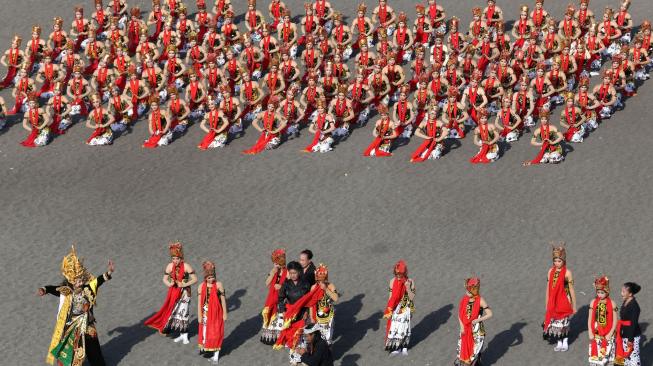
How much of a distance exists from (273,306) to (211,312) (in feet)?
3.97

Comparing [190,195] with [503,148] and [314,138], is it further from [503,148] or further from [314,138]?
[503,148]

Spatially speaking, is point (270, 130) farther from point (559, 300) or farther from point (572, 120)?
point (559, 300)

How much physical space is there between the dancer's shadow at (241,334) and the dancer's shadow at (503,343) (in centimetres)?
398

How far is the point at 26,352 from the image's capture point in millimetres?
23344

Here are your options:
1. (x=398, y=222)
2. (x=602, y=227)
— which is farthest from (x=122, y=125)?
(x=602, y=227)

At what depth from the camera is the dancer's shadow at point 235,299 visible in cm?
2478

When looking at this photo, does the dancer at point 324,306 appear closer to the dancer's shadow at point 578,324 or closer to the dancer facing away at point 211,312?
the dancer facing away at point 211,312

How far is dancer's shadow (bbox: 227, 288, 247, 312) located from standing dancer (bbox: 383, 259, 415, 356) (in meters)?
3.08

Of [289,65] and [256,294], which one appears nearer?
[256,294]

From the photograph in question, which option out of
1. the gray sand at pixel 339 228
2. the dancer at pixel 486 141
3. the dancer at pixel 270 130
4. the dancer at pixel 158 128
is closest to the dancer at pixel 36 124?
the gray sand at pixel 339 228

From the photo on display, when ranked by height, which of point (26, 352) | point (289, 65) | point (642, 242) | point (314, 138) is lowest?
point (26, 352)

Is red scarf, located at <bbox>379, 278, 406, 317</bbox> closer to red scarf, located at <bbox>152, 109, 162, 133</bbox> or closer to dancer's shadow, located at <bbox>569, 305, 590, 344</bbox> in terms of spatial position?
dancer's shadow, located at <bbox>569, 305, 590, 344</bbox>

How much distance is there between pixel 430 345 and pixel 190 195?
24.9 feet

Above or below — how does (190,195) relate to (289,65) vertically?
below
